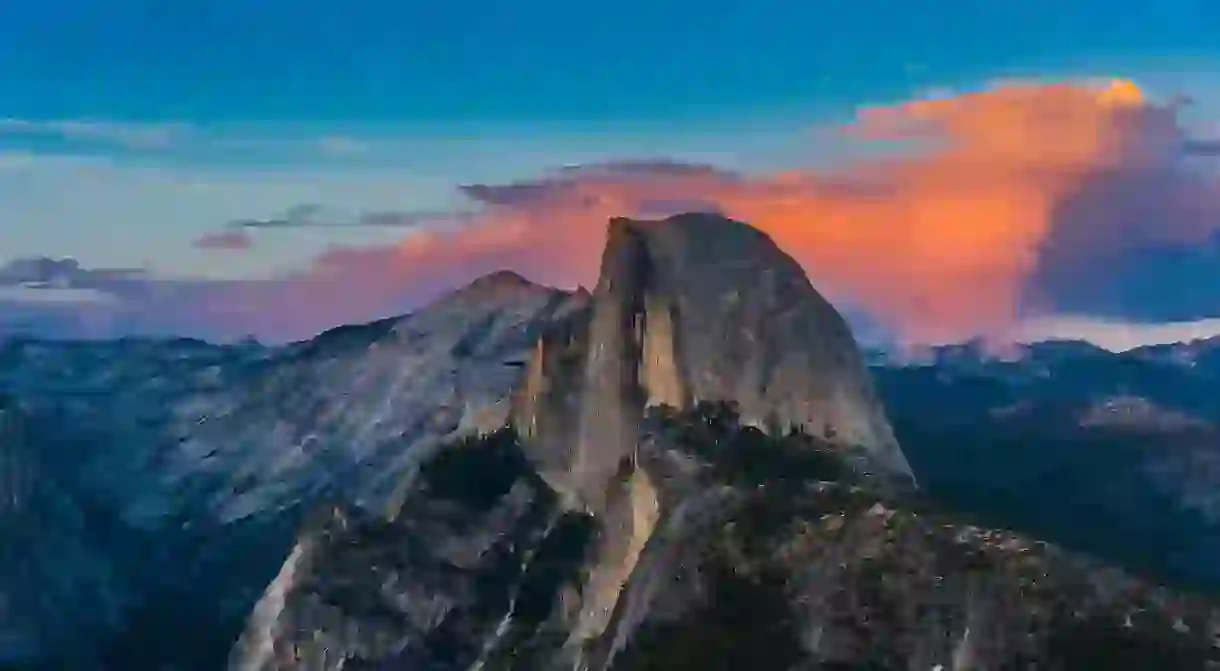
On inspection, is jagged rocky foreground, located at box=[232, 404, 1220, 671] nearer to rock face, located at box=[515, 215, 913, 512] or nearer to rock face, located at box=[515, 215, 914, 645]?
rock face, located at box=[515, 215, 914, 645]

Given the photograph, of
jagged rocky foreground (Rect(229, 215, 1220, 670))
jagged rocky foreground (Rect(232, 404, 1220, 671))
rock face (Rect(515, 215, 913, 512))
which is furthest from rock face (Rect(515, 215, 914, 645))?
jagged rocky foreground (Rect(232, 404, 1220, 671))

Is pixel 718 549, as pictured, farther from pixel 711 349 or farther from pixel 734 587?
pixel 711 349

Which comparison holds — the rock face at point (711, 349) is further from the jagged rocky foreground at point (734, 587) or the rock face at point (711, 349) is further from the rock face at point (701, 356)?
the jagged rocky foreground at point (734, 587)

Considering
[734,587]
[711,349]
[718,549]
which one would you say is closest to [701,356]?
[711,349]

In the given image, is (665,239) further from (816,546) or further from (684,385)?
(816,546)

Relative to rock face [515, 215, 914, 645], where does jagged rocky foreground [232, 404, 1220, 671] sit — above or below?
below

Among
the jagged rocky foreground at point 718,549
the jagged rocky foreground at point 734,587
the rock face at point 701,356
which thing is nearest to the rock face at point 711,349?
the rock face at point 701,356
